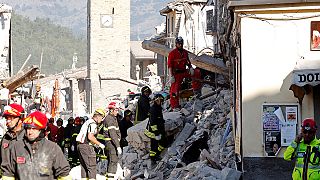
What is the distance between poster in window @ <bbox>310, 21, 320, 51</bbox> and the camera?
1463cm

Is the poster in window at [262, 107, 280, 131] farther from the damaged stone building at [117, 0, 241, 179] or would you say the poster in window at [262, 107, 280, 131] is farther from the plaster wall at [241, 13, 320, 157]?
the damaged stone building at [117, 0, 241, 179]

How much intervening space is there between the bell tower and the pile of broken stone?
6553 centimetres

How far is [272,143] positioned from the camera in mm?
14711

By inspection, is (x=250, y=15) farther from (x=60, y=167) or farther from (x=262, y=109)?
(x=60, y=167)

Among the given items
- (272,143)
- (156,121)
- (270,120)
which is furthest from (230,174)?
(156,121)

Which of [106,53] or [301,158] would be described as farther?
[106,53]

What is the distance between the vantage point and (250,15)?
1470 cm

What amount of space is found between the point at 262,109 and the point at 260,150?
66 cm

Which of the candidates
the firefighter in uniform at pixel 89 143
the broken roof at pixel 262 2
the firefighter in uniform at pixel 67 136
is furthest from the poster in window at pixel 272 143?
the firefighter in uniform at pixel 67 136

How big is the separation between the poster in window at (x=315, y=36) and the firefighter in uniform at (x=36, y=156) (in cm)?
588

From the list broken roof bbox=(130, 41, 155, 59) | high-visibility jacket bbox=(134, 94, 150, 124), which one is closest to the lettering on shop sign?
high-visibility jacket bbox=(134, 94, 150, 124)

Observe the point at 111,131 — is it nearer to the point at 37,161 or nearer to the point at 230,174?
the point at 230,174

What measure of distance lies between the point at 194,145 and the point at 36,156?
357 inches

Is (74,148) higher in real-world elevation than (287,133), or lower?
lower
